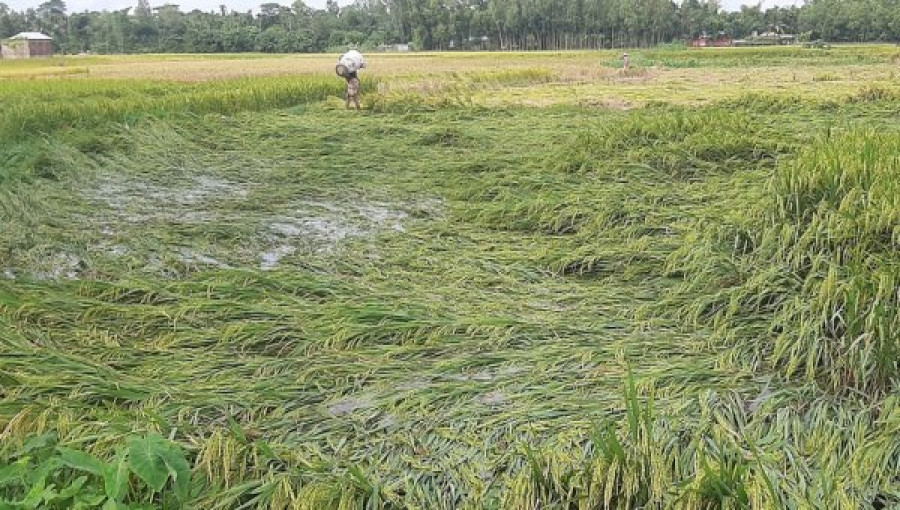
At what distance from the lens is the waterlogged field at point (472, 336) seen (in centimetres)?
198

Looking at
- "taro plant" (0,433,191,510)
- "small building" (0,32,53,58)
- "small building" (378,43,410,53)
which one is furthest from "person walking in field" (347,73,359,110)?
"small building" (378,43,410,53)

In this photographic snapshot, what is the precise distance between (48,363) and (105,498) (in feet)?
3.48

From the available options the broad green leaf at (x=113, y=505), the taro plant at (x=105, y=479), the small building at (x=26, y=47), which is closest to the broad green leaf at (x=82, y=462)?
the taro plant at (x=105, y=479)

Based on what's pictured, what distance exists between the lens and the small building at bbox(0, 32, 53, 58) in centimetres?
4698

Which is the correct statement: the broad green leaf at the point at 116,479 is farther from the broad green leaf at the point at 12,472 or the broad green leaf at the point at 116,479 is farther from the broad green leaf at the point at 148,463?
the broad green leaf at the point at 12,472

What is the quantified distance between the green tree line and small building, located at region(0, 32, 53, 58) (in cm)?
723

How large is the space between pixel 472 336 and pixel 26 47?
181ft

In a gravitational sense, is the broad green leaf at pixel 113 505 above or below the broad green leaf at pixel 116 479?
below

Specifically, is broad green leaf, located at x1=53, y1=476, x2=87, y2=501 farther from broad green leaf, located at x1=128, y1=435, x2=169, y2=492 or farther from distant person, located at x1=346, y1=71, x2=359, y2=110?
distant person, located at x1=346, y1=71, x2=359, y2=110

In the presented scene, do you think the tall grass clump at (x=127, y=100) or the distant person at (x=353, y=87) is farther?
the distant person at (x=353, y=87)

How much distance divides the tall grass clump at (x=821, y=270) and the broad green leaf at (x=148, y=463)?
2.00 metres

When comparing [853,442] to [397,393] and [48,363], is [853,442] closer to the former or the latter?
[397,393]

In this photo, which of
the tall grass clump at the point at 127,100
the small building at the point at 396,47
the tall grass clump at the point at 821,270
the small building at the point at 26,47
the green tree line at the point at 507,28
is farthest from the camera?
the small building at the point at 396,47

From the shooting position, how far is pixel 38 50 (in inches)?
1982
